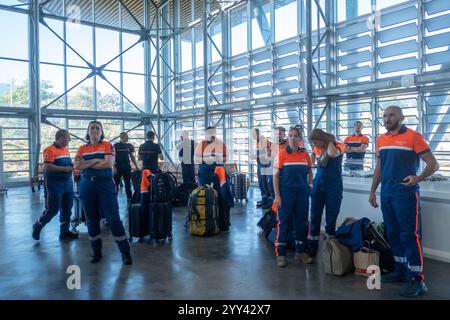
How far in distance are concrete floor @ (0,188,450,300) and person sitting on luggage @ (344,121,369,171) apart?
10.3ft

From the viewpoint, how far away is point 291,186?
14.0 feet

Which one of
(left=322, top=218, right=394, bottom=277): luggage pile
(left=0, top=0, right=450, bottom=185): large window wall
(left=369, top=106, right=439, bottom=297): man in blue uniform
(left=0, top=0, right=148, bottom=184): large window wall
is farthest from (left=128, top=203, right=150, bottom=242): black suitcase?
(left=0, top=0, right=148, bottom=184): large window wall

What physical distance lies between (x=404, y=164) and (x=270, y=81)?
8486 millimetres

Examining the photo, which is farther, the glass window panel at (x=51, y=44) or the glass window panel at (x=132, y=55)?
the glass window panel at (x=132, y=55)

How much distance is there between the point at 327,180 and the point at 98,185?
2573mm

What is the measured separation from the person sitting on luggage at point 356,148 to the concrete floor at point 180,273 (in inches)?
124

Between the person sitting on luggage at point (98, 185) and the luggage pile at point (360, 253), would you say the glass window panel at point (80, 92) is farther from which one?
the luggage pile at point (360, 253)

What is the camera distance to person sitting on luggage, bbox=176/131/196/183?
840cm

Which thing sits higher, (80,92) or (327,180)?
(80,92)

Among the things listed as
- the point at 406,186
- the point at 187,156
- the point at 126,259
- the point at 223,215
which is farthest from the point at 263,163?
the point at 406,186

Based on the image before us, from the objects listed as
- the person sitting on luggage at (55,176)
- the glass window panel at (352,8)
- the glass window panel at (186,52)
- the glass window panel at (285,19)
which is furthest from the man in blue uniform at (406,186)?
the glass window panel at (186,52)

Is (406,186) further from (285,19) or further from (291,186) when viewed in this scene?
(285,19)

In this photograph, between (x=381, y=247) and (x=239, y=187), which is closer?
(x=381, y=247)

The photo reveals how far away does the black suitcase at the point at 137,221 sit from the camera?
5.54 meters
